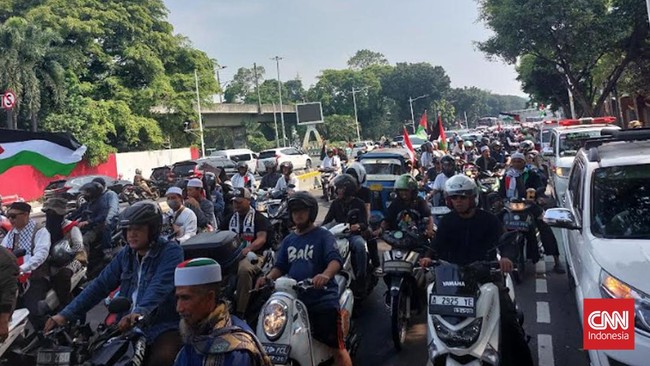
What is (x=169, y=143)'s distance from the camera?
39.2 meters

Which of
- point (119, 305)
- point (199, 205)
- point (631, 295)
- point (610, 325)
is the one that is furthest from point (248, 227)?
point (631, 295)

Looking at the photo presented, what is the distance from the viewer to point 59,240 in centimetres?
614

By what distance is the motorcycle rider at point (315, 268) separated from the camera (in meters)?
3.88

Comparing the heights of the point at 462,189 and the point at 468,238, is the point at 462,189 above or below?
above

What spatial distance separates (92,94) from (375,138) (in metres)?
48.2

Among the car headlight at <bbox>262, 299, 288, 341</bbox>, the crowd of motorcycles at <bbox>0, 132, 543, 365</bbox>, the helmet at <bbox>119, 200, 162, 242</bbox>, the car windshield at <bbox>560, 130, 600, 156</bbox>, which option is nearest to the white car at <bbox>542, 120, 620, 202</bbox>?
the car windshield at <bbox>560, 130, 600, 156</bbox>

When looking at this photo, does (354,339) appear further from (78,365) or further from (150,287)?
(78,365)

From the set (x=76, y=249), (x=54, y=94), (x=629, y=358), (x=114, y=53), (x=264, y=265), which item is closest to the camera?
(x=629, y=358)

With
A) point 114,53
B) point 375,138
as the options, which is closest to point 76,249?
point 114,53

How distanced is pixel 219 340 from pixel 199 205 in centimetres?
543

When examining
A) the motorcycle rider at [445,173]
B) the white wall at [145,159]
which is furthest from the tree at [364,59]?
the motorcycle rider at [445,173]

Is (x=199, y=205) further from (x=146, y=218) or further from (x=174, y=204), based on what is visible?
(x=146, y=218)

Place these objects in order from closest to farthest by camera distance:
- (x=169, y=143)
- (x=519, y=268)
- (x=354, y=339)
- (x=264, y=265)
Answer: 1. (x=354, y=339)
2. (x=264, y=265)
3. (x=519, y=268)
4. (x=169, y=143)

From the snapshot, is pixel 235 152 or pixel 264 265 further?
pixel 235 152
